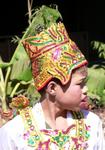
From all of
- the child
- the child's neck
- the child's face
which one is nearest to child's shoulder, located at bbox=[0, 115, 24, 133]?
the child

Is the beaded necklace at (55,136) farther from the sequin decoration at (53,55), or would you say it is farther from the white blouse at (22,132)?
the sequin decoration at (53,55)

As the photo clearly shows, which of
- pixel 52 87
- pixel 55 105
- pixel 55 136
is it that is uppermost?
pixel 52 87

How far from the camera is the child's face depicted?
2.55m

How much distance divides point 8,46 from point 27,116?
756 cm

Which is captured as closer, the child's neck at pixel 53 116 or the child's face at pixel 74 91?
the child's face at pixel 74 91

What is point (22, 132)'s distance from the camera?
8.55ft

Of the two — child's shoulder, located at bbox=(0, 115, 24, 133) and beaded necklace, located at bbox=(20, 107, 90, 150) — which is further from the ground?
child's shoulder, located at bbox=(0, 115, 24, 133)

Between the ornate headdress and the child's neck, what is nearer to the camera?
the ornate headdress

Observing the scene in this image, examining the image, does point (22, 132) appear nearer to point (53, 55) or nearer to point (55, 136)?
point (55, 136)

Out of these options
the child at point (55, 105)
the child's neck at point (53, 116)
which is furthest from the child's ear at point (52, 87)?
the child's neck at point (53, 116)

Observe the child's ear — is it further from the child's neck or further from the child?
the child's neck

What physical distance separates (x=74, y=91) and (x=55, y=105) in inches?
5.8

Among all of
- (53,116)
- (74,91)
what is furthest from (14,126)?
(74,91)

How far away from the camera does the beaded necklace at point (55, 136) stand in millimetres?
2596
